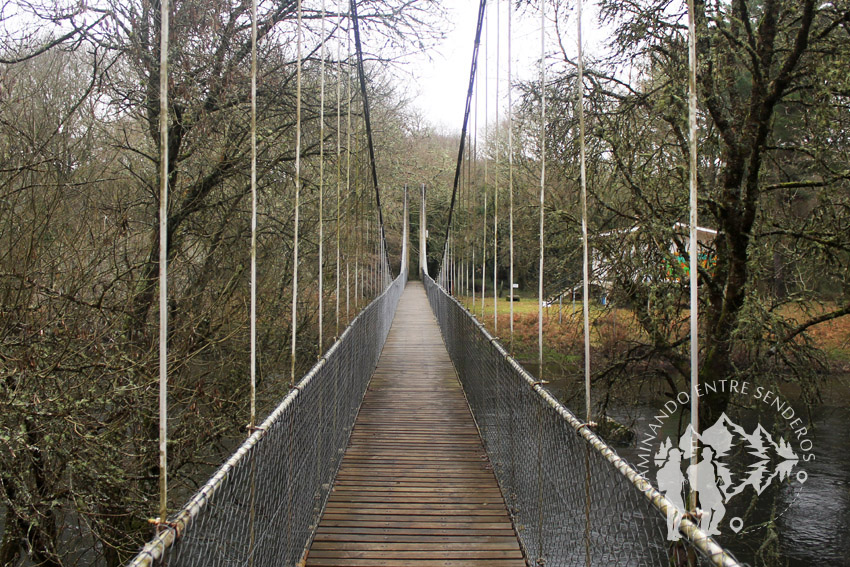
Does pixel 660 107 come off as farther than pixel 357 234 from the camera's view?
No

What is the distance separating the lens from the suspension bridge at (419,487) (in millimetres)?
1625

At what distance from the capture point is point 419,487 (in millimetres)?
3621

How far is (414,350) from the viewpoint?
900 centimetres

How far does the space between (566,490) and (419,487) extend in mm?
1504

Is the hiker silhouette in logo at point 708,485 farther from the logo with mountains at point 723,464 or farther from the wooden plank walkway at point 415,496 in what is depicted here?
the wooden plank walkway at point 415,496

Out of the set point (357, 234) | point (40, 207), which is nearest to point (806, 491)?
point (357, 234)

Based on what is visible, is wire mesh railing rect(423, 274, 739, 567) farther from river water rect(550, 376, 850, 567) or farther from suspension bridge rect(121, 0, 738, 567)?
river water rect(550, 376, 850, 567)

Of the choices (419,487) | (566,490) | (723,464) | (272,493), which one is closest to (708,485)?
(723,464)

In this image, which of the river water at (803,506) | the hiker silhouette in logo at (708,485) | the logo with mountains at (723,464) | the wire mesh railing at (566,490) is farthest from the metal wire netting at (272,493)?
the river water at (803,506)

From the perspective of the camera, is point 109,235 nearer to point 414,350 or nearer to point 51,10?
point 51,10

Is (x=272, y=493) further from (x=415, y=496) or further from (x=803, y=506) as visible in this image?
(x=803, y=506)

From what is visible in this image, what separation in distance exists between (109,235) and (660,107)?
360cm

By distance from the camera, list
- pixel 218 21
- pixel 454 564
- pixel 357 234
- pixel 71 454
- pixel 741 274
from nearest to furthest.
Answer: pixel 454 564 < pixel 71 454 < pixel 218 21 < pixel 741 274 < pixel 357 234

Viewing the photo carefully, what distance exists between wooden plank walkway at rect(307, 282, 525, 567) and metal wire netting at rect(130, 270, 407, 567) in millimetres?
148
